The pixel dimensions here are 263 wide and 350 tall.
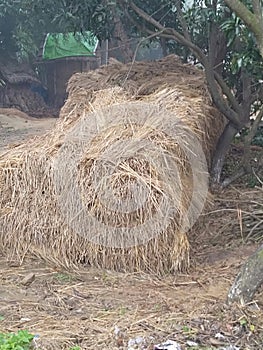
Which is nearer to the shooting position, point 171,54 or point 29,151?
point 29,151

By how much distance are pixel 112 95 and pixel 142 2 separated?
5.61ft

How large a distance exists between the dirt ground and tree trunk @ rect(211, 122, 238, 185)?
1631mm

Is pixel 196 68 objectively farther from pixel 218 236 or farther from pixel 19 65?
pixel 19 65

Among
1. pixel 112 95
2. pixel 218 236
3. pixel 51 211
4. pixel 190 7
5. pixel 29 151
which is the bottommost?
pixel 218 236

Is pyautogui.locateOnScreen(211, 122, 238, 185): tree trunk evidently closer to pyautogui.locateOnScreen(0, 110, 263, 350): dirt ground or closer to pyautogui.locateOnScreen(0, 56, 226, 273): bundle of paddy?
pyautogui.locateOnScreen(0, 56, 226, 273): bundle of paddy

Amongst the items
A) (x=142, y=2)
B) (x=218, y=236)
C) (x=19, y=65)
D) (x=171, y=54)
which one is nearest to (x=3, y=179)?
(x=218, y=236)

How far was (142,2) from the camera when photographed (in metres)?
7.01

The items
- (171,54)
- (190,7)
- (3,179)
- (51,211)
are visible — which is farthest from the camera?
(171,54)

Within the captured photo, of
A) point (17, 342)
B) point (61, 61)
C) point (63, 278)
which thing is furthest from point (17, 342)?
point (61, 61)

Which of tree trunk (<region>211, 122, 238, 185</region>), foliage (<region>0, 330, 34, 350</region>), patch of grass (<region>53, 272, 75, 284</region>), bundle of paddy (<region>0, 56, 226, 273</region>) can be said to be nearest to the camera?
foliage (<region>0, 330, 34, 350</region>)

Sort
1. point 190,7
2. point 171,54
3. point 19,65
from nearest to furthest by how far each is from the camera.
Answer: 1. point 190,7
2. point 171,54
3. point 19,65

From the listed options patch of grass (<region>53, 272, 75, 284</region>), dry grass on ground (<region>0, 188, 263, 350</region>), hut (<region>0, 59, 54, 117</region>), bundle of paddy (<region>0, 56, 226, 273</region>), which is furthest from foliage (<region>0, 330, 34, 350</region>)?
hut (<region>0, 59, 54, 117</region>)

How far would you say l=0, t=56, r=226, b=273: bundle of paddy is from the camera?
179 inches

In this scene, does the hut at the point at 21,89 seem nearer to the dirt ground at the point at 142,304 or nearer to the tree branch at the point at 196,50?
the tree branch at the point at 196,50
